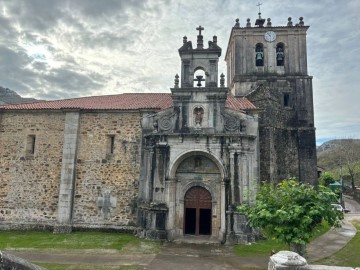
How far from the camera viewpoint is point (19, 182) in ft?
65.0

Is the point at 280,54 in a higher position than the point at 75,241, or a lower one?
higher

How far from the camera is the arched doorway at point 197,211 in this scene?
59.3 ft

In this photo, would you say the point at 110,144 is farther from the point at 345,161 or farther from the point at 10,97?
the point at 345,161

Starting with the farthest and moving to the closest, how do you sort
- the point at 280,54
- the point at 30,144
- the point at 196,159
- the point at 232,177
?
1. the point at 280,54
2. the point at 30,144
3. the point at 196,159
4. the point at 232,177

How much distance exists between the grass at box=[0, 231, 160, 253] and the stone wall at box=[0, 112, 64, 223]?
1.36 meters

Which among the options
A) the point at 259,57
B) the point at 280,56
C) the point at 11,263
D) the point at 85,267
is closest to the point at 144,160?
the point at 85,267

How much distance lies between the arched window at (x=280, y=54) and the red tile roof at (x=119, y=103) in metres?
8.73

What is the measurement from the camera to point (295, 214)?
28.9 feet

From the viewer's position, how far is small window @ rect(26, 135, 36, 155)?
20266 millimetres

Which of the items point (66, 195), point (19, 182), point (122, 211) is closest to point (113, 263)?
point (122, 211)

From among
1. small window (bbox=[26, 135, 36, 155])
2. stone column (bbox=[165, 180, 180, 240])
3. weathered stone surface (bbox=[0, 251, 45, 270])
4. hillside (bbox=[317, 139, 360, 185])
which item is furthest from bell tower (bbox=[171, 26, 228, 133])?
hillside (bbox=[317, 139, 360, 185])

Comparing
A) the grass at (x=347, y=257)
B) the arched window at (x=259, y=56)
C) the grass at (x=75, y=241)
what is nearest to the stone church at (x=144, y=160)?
the grass at (x=75, y=241)

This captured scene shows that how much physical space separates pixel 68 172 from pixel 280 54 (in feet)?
65.9

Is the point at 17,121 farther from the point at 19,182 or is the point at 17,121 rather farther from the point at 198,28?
the point at 198,28
